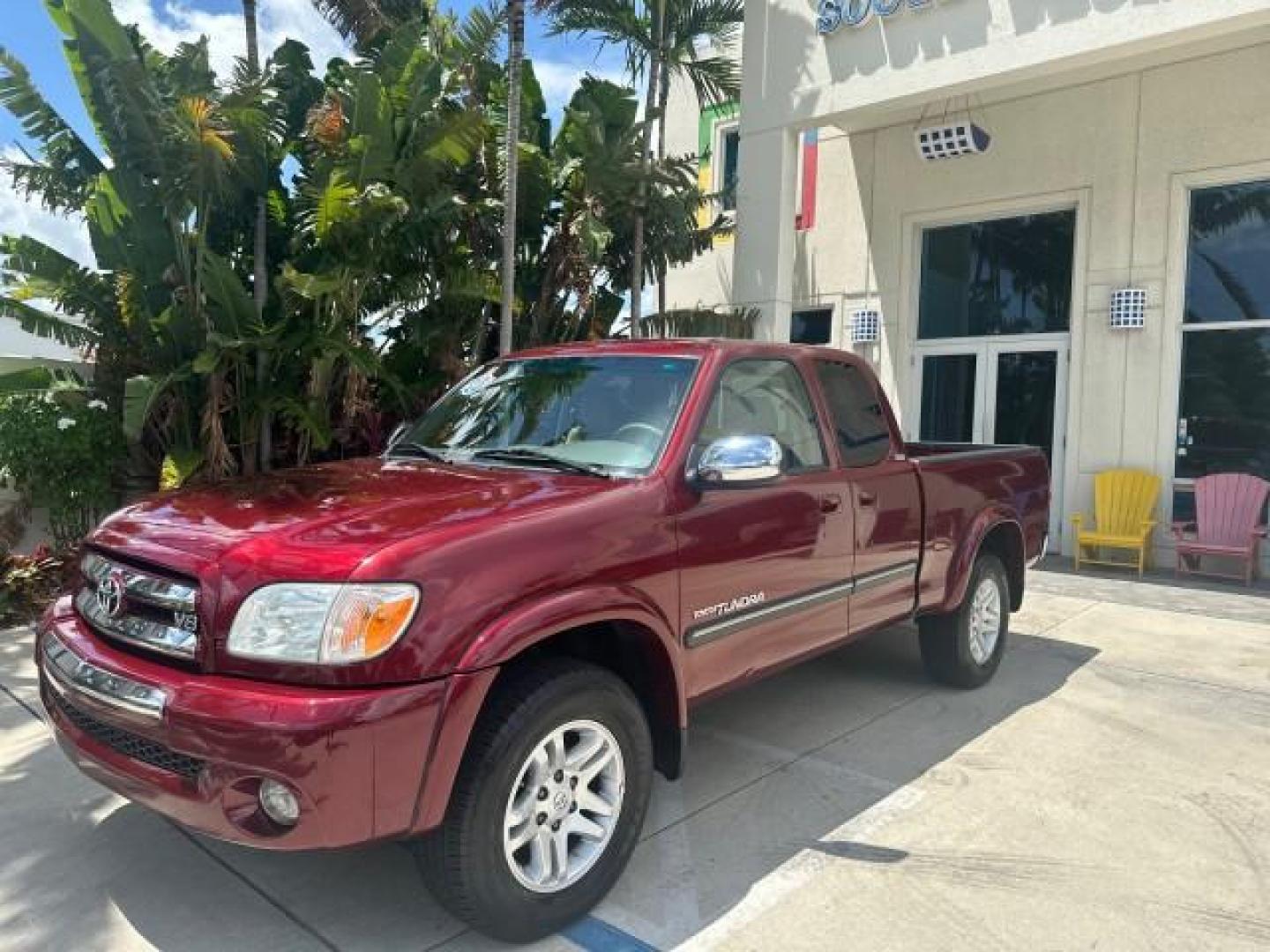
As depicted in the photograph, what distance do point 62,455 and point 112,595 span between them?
5008mm

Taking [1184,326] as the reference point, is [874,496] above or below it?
below

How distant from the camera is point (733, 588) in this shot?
140 inches

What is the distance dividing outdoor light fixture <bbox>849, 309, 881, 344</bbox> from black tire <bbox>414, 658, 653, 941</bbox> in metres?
9.98

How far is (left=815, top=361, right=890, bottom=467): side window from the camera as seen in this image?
4.45 meters

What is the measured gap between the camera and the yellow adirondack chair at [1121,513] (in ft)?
32.4

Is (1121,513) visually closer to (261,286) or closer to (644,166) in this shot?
(644,166)

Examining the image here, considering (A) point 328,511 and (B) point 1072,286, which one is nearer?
(A) point 328,511

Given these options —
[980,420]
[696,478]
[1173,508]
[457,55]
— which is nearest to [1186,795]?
[696,478]

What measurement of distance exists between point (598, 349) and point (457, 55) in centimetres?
641

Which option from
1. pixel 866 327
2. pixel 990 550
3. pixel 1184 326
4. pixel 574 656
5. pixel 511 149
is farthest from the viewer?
pixel 866 327

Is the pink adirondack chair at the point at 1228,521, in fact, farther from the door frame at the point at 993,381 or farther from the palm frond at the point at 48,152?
the palm frond at the point at 48,152

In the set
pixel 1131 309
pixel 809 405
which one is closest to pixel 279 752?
pixel 809 405

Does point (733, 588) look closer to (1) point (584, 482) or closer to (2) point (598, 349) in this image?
(1) point (584, 482)

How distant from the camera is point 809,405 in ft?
14.2
